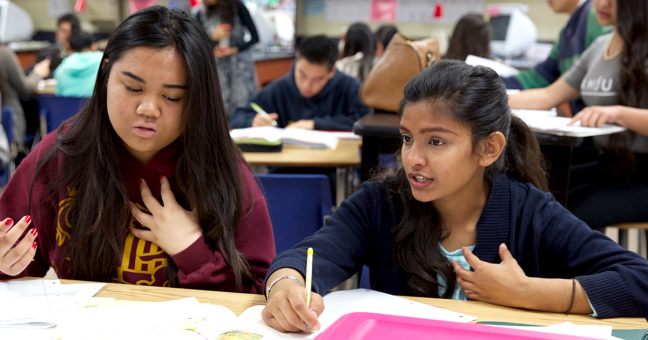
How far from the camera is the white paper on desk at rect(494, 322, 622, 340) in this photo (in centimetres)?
77

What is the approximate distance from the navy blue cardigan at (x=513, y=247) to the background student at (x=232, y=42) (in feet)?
9.84

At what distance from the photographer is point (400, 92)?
1.86m

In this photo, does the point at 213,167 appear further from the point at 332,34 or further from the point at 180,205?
the point at 332,34

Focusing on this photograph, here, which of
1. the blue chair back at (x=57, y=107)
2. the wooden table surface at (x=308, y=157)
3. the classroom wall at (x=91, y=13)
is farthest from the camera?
the classroom wall at (x=91, y=13)

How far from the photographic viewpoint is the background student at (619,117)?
1771 mm

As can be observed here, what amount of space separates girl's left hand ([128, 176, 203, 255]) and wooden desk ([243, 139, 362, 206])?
2.98 feet

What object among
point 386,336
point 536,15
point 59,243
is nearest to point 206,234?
point 59,243

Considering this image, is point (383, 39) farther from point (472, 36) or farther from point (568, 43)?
point (568, 43)

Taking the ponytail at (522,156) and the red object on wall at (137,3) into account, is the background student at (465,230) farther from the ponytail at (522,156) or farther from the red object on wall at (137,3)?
the red object on wall at (137,3)

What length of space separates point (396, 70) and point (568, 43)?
123 cm

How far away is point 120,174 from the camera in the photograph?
110cm

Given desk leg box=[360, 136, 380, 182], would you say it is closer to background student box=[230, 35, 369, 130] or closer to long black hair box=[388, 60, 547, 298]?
long black hair box=[388, 60, 547, 298]

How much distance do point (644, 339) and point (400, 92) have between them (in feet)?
4.00

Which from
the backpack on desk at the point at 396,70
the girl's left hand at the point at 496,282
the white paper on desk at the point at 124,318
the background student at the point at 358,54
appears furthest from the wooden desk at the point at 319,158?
the background student at the point at 358,54
